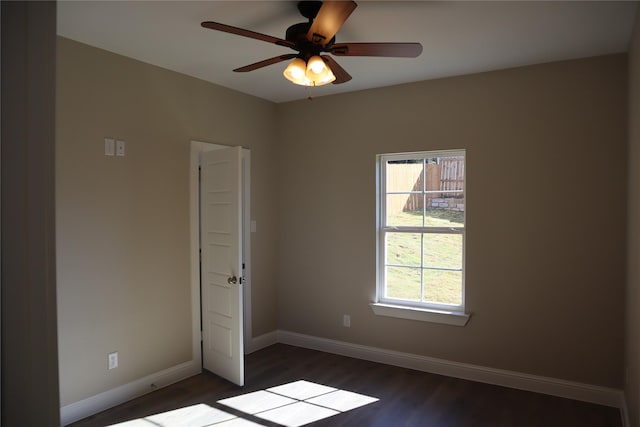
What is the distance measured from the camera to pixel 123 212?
3178 millimetres

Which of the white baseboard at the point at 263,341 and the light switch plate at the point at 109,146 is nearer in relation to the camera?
the light switch plate at the point at 109,146

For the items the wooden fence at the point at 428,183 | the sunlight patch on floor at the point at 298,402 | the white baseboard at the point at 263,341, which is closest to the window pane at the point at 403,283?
the wooden fence at the point at 428,183

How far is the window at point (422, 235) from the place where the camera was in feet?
12.3

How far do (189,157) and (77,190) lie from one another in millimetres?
1015

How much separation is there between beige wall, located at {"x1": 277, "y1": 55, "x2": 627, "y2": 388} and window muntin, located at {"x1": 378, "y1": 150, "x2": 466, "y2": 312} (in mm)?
122

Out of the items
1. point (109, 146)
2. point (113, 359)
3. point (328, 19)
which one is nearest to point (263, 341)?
point (113, 359)

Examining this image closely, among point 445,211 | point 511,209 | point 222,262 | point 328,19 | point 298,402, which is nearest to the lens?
point 328,19

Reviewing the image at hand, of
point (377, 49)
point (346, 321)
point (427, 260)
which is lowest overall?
point (346, 321)

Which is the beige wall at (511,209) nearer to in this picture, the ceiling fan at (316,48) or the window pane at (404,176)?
the window pane at (404,176)

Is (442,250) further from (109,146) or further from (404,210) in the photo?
(109,146)

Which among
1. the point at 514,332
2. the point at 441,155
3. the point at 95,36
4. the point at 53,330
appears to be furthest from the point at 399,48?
the point at 514,332

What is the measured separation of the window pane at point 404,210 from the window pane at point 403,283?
452 mm

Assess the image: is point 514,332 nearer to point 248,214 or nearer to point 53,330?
point 248,214

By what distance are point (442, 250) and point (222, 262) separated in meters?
2.01
